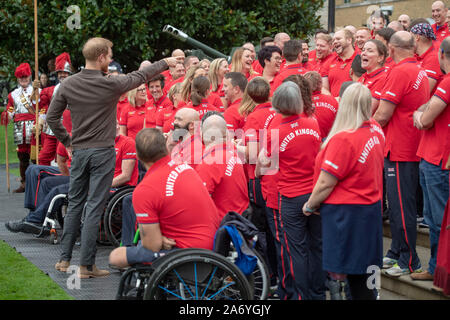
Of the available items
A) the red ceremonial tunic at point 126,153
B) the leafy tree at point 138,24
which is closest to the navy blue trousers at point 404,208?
the red ceremonial tunic at point 126,153

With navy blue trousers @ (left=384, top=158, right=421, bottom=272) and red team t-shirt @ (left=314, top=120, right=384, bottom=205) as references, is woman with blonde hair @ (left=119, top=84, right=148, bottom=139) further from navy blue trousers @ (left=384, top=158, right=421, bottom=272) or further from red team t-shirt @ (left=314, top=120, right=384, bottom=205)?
red team t-shirt @ (left=314, top=120, right=384, bottom=205)

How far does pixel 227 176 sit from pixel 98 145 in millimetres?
1536

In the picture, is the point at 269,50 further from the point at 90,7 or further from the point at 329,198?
the point at 90,7

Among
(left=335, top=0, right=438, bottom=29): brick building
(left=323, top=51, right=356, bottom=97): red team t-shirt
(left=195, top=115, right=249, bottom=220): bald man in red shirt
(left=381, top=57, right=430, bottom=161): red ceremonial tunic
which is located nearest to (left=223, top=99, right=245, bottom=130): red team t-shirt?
(left=195, top=115, right=249, bottom=220): bald man in red shirt

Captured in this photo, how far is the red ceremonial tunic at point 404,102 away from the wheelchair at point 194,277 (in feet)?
6.05

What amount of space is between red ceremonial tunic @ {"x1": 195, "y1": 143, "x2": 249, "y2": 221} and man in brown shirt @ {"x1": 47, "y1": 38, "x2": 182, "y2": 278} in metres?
1.28

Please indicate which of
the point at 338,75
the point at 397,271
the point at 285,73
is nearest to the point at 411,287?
the point at 397,271

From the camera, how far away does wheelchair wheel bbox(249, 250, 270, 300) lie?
526 centimetres

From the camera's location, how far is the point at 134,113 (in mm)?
9625

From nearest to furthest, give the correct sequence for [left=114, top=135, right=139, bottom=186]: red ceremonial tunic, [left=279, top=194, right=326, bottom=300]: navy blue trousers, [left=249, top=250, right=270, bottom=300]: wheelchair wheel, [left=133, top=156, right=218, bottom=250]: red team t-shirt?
[left=133, top=156, right=218, bottom=250]: red team t-shirt, [left=249, top=250, right=270, bottom=300]: wheelchair wheel, [left=279, top=194, right=326, bottom=300]: navy blue trousers, [left=114, top=135, right=139, bottom=186]: red ceremonial tunic

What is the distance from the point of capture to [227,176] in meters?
5.84

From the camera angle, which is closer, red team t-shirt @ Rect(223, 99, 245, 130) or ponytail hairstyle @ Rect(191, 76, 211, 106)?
red team t-shirt @ Rect(223, 99, 245, 130)

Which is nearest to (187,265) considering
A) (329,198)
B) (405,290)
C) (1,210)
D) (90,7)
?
(329,198)

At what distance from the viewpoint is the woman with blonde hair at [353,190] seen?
4918mm
